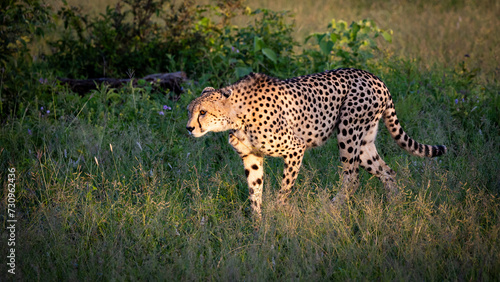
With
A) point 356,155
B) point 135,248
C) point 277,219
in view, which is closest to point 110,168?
point 135,248

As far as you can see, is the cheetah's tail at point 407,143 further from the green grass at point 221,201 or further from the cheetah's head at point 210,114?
the cheetah's head at point 210,114

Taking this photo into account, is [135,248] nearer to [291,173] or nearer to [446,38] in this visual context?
[291,173]

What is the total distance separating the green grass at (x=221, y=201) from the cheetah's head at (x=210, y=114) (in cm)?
48

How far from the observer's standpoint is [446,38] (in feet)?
29.9

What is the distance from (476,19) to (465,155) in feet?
19.9

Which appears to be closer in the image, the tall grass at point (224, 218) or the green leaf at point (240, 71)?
the tall grass at point (224, 218)

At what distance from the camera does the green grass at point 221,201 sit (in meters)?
3.25

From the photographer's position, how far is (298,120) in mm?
4410

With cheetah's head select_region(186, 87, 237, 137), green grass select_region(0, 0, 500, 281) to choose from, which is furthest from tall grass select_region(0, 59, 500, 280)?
cheetah's head select_region(186, 87, 237, 137)

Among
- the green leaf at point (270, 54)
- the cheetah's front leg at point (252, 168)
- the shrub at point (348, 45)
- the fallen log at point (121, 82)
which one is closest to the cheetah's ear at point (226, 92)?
the cheetah's front leg at point (252, 168)

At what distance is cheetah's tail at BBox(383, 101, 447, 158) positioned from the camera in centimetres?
453

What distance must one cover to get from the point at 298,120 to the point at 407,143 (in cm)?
109

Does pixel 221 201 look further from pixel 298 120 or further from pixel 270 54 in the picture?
pixel 270 54

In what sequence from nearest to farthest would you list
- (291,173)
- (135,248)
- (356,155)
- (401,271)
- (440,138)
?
(401,271), (135,248), (291,173), (356,155), (440,138)
